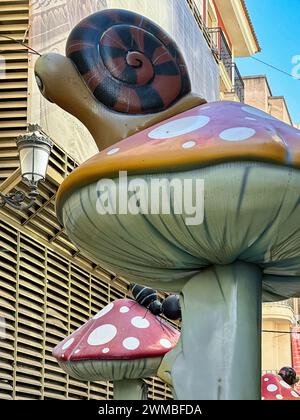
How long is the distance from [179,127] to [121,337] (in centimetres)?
286

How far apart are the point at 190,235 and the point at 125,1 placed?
977cm

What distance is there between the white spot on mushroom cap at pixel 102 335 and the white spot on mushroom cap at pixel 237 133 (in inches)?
118

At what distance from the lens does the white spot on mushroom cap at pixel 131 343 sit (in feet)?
17.5

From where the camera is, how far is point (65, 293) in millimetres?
9594

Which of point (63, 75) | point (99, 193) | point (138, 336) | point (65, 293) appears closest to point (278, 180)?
point (99, 193)

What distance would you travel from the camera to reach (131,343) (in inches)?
212

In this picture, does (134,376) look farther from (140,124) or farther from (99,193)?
(99,193)

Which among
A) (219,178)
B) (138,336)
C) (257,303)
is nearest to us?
(219,178)

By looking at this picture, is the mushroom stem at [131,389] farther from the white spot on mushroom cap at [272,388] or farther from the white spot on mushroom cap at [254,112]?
the white spot on mushroom cap at [254,112]

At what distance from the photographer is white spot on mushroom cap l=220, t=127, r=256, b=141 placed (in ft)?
8.48

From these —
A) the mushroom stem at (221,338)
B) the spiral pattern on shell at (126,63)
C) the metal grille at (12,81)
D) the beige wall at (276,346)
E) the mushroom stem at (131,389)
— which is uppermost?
the beige wall at (276,346)

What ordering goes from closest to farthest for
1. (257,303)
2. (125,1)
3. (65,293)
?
(257,303) < (65,293) < (125,1)

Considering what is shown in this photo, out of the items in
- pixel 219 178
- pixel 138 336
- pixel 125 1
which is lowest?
pixel 219 178

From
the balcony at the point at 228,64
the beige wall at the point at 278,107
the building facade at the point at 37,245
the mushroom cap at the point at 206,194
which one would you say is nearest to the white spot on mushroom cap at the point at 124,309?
the mushroom cap at the point at 206,194
